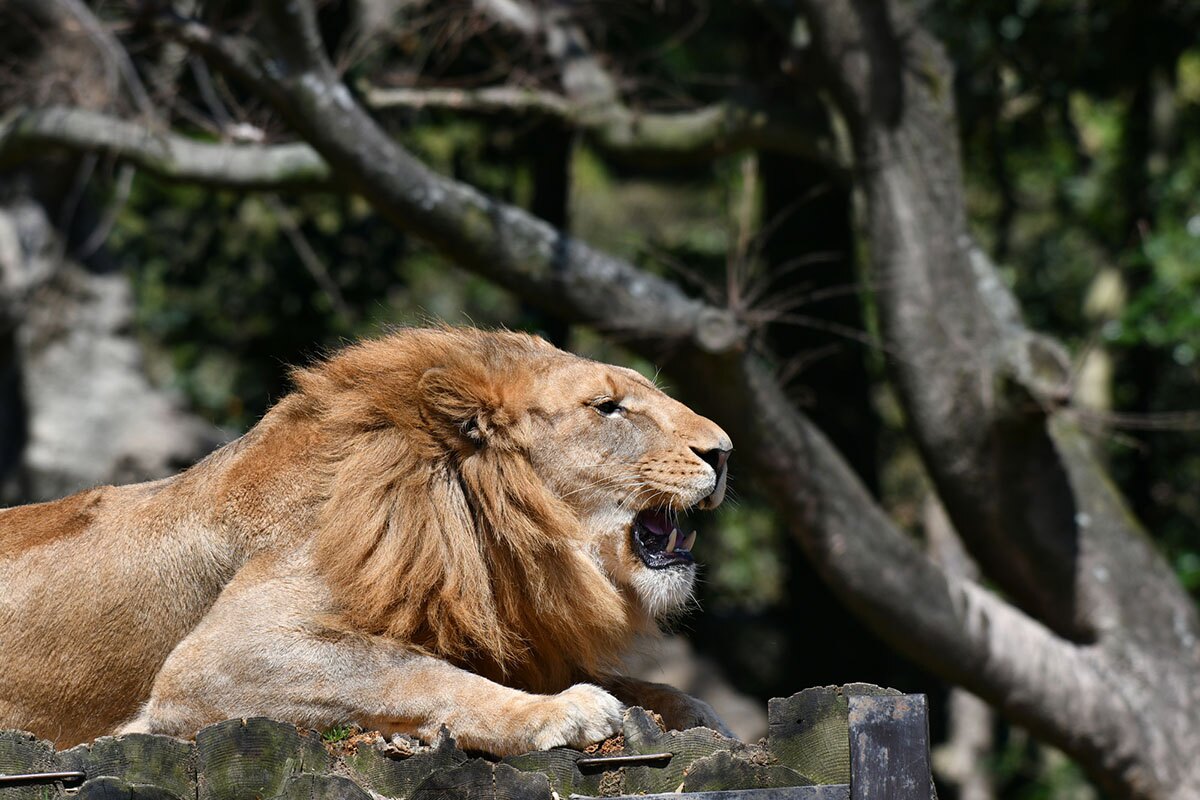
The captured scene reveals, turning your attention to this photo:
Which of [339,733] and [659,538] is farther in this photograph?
[659,538]

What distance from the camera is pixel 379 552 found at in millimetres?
3469

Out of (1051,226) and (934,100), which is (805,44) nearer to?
(934,100)

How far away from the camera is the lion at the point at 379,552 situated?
3.45 meters

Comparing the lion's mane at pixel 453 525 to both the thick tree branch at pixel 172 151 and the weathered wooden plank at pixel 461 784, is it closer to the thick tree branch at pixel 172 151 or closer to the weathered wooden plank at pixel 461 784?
the weathered wooden plank at pixel 461 784

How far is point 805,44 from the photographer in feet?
25.0

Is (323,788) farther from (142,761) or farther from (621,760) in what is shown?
(621,760)

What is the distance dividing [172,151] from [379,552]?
473 centimetres

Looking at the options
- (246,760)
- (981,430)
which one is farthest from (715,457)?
(981,430)

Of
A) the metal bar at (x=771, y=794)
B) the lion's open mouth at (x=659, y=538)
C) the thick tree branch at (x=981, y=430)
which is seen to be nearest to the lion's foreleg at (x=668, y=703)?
the lion's open mouth at (x=659, y=538)

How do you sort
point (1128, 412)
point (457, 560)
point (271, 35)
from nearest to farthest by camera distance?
point (457, 560), point (271, 35), point (1128, 412)

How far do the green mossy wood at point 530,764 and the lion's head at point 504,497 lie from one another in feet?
1.80

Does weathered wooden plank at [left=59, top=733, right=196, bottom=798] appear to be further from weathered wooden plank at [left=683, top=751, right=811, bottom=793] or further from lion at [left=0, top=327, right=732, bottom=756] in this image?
weathered wooden plank at [left=683, top=751, right=811, bottom=793]

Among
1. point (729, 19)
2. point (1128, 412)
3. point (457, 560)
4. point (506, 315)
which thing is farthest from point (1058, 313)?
point (457, 560)

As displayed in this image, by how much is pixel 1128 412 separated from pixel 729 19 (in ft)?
13.4
